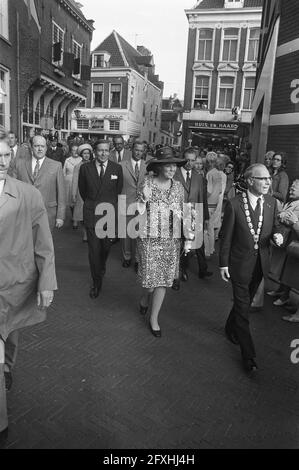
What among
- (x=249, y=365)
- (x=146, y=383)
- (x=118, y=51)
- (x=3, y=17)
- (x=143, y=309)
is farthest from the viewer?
→ (x=118, y=51)

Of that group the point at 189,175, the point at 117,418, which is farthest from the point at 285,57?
the point at 117,418

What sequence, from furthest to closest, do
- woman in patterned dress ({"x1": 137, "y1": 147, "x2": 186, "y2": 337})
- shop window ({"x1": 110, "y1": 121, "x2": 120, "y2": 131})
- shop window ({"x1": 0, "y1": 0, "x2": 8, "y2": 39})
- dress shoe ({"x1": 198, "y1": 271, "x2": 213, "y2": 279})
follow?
shop window ({"x1": 110, "y1": 121, "x2": 120, "y2": 131}), shop window ({"x1": 0, "y1": 0, "x2": 8, "y2": 39}), dress shoe ({"x1": 198, "y1": 271, "x2": 213, "y2": 279}), woman in patterned dress ({"x1": 137, "y1": 147, "x2": 186, "y2": 337})

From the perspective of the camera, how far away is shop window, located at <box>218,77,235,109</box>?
104 feet

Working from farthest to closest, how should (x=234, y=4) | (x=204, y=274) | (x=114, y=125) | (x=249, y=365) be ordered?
(x=114, y=125) → (x=234, y=4) → (x=204, y=274) → (x=249, y=365)

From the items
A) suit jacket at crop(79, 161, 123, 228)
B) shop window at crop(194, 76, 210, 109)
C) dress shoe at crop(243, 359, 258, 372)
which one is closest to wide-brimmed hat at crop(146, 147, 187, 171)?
suit jacket at crop(79, 161, 123, 228)

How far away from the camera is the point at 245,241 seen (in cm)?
365

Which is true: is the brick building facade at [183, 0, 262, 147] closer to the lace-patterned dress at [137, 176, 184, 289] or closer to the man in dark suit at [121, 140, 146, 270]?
the man in dark suit at [121, 140, 146, 270]

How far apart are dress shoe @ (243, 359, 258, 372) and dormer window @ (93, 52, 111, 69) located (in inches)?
1517

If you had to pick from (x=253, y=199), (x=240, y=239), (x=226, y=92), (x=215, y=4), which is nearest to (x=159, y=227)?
(x=240, y=239)

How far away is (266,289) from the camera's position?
5840 mm

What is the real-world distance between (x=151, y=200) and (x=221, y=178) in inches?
142

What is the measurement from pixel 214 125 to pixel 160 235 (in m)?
29.5

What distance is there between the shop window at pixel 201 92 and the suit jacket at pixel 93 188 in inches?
1123

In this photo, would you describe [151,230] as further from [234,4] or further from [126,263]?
[234,4]
